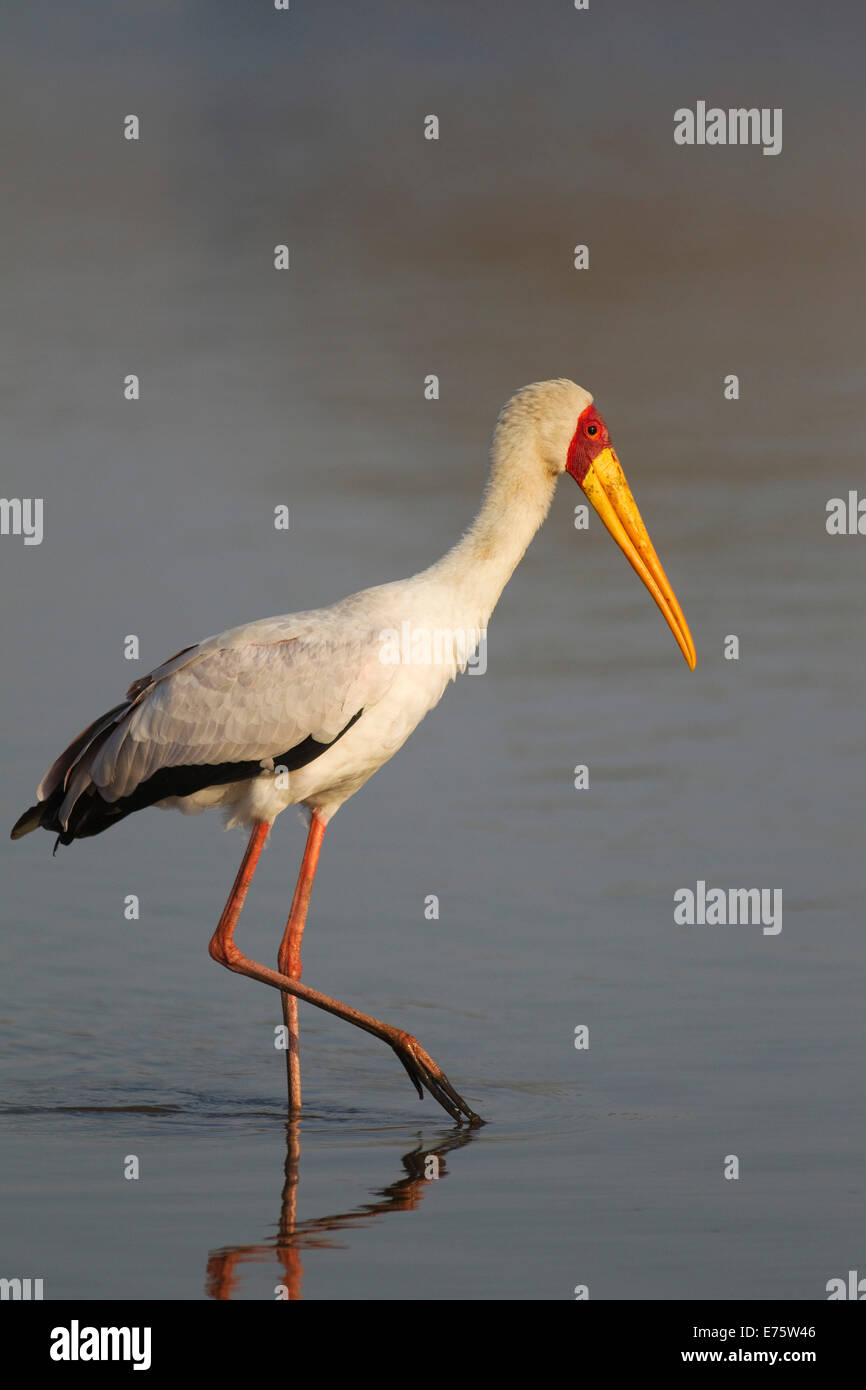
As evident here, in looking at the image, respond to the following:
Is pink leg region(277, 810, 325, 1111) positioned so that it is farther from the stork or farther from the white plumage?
the white plumage

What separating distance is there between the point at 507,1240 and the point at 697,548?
10.3m

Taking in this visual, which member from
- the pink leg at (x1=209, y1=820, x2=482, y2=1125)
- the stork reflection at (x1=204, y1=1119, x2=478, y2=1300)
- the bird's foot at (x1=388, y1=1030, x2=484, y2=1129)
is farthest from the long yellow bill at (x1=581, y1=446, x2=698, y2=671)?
the stork reflection at (x1=204, y1=1119, x2=478, y2=1300)

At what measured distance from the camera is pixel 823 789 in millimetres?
12062

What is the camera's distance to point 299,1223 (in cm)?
748

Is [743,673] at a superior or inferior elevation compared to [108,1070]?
superior

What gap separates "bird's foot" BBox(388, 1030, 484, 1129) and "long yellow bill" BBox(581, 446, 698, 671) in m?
2.02

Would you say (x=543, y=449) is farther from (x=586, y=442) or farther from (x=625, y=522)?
(x=625, y=522)

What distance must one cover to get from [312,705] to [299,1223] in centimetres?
204

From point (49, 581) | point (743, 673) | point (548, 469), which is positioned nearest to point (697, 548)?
point (743, 673)

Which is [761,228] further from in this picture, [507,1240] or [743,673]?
[507,1240]

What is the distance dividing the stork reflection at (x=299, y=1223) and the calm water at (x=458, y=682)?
0.02m

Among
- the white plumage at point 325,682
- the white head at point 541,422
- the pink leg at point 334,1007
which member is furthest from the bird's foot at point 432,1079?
the white head at point 541,422

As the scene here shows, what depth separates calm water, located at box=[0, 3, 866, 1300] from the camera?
7789 mm

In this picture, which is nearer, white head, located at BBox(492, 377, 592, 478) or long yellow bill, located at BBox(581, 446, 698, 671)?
white head, located at BBox(492, 377, 592, 478)
